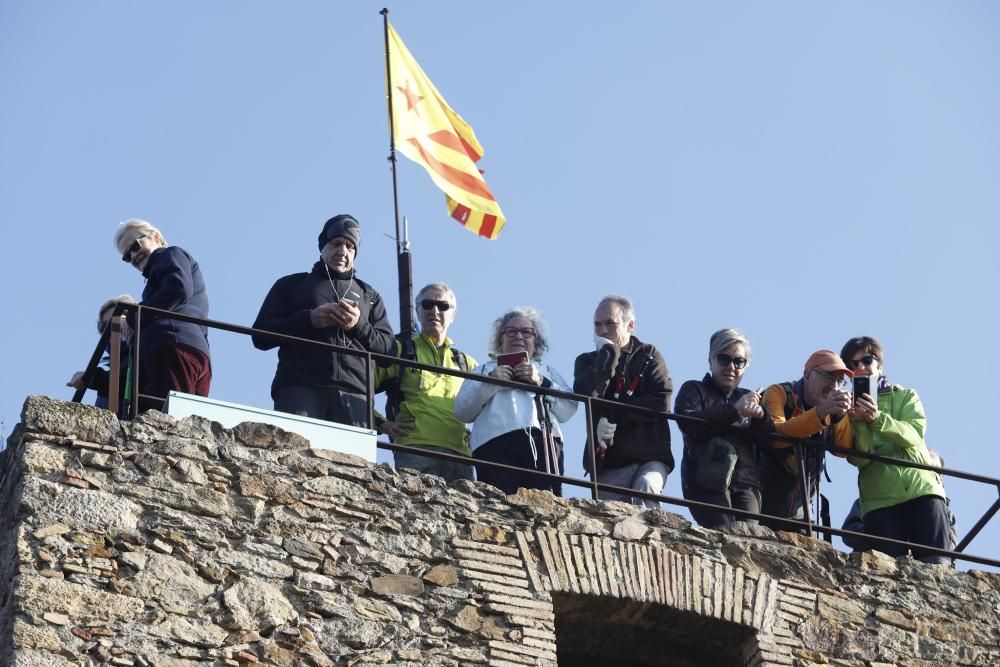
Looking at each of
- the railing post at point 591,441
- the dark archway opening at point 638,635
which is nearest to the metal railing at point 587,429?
the railing post at point 591,441

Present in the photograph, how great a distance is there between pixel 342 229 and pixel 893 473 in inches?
147

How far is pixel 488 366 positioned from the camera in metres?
11.4

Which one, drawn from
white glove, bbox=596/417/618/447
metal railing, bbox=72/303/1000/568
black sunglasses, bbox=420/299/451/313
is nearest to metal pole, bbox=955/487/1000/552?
metal railing, bbox=72/303/1000/568

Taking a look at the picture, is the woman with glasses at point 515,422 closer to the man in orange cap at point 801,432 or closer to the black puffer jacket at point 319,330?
the black puffer jacket at point 319,330

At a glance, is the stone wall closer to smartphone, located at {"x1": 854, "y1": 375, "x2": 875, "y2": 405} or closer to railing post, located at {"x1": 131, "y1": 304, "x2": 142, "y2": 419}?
railing post, located at {"x1": 131, "y1": 304, "x2": 142, "y2": 419}

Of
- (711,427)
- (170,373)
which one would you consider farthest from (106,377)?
(711,427)

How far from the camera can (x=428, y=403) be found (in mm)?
11203

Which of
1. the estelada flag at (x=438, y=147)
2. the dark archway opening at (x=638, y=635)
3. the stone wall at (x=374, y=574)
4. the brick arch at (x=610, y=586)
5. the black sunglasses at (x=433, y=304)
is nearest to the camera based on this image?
the stone wall at (x=374, y=574)

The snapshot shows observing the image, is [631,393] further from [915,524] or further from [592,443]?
[915,524]

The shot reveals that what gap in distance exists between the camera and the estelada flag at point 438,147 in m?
14.6

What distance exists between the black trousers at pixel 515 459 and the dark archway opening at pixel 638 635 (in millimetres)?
760

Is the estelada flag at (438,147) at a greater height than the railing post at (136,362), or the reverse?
the estelada flag at (438,147)

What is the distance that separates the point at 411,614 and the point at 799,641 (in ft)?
7.82

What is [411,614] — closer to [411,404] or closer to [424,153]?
[411,404]
